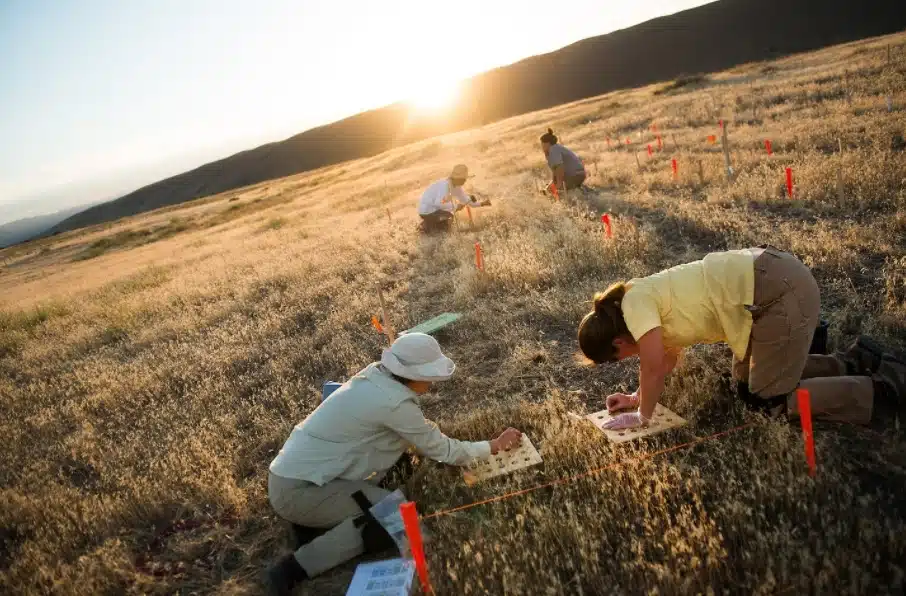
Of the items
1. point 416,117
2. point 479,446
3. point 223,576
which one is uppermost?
point 416,117

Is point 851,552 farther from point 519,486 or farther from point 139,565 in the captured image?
point 139,565

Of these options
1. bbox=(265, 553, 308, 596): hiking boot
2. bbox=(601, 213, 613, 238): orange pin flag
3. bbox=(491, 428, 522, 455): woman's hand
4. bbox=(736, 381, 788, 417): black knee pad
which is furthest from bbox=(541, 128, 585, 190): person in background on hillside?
bbox=(265, 553, 308, 596): hiking boot

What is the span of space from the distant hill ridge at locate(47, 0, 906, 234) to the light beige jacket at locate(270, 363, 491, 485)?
4793 cm

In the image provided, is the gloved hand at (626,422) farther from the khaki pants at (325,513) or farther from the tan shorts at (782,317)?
the khaki pants at (325,513)

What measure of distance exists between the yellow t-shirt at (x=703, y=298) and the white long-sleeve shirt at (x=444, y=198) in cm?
801

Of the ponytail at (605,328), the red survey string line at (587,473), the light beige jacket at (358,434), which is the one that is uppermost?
the ponytail at (605,328)

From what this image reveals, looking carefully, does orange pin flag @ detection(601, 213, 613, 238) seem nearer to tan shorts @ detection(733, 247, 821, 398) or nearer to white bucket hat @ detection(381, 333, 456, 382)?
tan shorts @ detection(733, 247, 821, 398)

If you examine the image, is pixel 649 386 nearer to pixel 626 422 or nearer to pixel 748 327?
pixel 626 422

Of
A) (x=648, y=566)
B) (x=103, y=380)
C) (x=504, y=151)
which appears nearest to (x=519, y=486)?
(x=648, y=566)

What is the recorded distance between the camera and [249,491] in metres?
4.21

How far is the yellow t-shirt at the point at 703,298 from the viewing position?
10.8 feet

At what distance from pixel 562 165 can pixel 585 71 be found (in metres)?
56.6

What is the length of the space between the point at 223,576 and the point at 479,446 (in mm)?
1830

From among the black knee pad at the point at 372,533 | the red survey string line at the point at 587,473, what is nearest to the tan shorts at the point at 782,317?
the red survey string line at the point at 587,473
